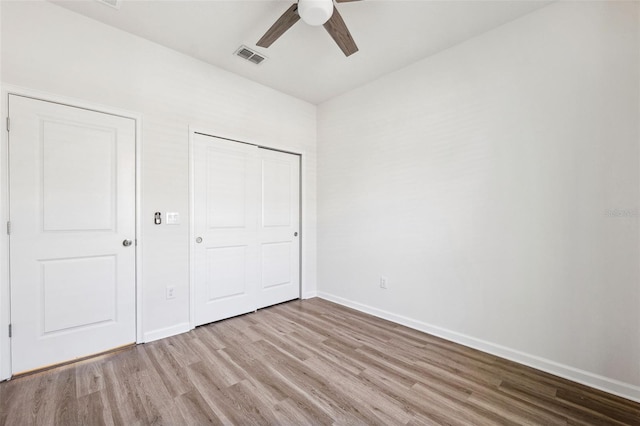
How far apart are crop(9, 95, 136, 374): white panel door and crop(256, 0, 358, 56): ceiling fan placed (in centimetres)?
163

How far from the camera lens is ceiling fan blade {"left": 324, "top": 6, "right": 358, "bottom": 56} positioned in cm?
199

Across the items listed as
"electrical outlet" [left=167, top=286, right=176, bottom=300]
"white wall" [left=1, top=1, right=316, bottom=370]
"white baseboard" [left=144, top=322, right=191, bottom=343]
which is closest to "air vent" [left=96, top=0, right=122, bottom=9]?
"white wall" [left=1, top=1, right=316, bottom=370]

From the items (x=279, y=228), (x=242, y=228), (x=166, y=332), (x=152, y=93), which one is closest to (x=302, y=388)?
(x=166, y=332)

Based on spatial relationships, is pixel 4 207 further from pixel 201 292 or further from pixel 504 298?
pixel 504 298

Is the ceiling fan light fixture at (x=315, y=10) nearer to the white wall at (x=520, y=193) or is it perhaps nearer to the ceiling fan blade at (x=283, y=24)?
the ceiling fan blade at (x=283, y=24)

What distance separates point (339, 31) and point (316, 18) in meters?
0.23

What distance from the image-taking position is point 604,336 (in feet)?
6.39

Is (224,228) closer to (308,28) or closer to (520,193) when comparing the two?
(308,28)

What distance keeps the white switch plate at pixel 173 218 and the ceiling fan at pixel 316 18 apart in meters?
1.81

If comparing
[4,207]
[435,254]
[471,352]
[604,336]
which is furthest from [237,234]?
[604,336]

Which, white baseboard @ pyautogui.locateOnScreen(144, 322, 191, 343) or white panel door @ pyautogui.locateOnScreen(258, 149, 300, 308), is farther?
white panel door @ pyautogui.locateOnScreen(258, 149, 300, 308)

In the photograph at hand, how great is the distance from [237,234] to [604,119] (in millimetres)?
3442

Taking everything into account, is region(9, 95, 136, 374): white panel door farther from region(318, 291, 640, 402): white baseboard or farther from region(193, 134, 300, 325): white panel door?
region(318, 291, 640, 402): white baseboard

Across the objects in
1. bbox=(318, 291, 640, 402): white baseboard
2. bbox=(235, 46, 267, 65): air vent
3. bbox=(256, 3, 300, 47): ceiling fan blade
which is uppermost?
bbox=(235, 46, 267, 65): air vent
